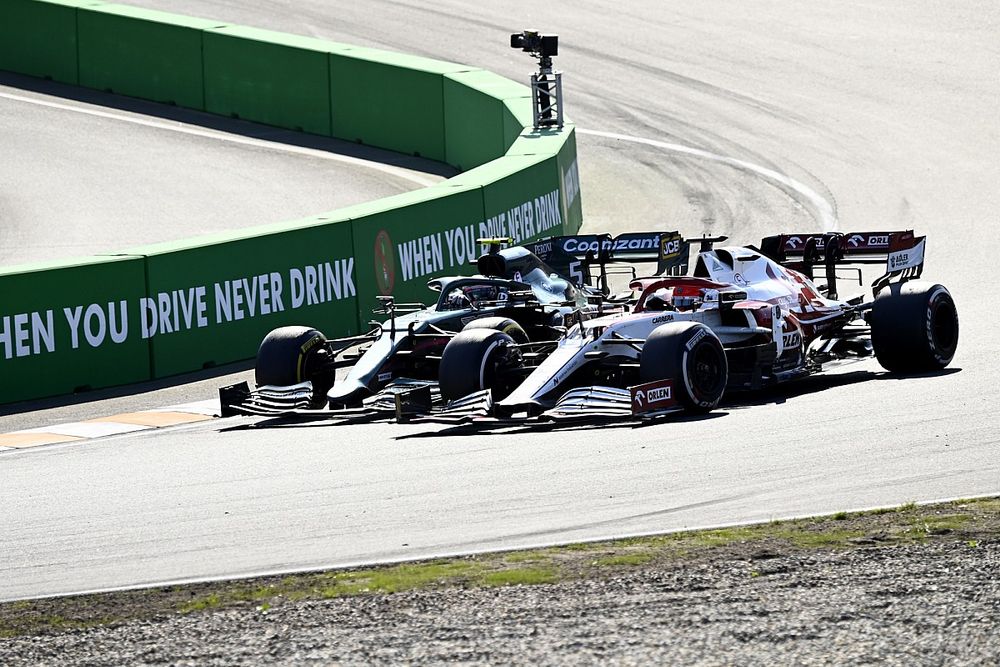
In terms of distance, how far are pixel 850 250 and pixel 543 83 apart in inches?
447

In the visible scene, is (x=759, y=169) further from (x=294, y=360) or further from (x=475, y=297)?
(x=294, y=360)

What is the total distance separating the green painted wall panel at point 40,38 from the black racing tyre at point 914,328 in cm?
2447

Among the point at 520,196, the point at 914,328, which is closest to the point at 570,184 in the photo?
the point at 520,196

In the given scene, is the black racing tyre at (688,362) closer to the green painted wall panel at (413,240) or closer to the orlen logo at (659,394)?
the orlen logo at (659,394)

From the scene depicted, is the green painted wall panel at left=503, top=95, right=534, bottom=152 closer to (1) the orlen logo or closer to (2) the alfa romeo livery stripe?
(2) the alfa romeo livery stripe

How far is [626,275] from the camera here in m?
23.8

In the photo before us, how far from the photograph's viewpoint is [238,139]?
1303 inches

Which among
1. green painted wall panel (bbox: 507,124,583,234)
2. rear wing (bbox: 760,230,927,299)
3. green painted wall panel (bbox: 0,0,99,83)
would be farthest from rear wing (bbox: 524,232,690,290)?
green painted wall panel (bbox: 0,0,99,83)

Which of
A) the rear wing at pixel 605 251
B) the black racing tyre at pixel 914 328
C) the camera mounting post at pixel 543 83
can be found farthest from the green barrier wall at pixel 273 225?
the black racing tyre at pixel 914 328

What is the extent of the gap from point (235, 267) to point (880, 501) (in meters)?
10.5

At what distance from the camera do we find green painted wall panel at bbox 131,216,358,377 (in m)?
18.5

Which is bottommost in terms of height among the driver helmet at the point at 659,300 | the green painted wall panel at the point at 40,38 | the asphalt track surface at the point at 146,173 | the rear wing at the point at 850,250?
the driver helmet at the point at 659,300

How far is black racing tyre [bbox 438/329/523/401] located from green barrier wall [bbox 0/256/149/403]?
5.02 metres

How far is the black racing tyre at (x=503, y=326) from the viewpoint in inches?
599
